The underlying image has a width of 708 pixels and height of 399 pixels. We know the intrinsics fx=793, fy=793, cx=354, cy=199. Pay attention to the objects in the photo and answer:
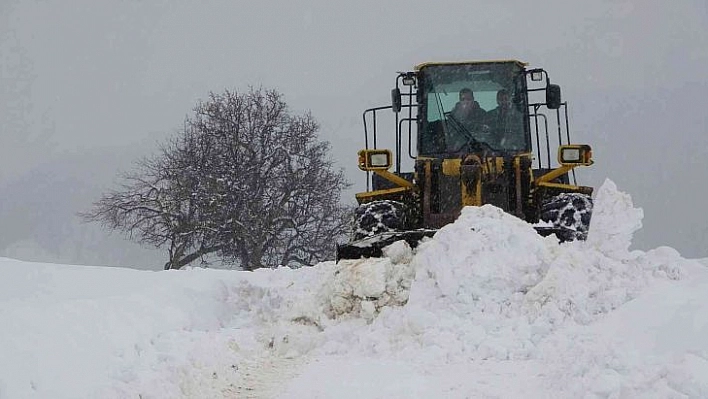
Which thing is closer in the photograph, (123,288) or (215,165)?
(123,288)

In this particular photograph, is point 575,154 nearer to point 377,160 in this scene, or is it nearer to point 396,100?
point 396,100

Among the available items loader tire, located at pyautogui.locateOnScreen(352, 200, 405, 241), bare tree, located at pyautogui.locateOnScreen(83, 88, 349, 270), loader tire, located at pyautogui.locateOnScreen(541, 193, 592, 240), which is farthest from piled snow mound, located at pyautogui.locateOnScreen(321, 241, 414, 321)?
bare tree, located at pyautogui.locateOnScreen(83, 88, 349, 270)

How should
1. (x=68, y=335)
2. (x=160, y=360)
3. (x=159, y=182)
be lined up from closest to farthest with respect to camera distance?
1. (x=68, y=335)
2. (x=160, y=360)
3. (x=159, y=182)

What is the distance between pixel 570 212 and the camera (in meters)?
8.62

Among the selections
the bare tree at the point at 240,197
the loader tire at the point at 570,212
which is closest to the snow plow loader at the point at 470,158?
the loader tire at the point at 570,212

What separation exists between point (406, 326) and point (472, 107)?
4568mm

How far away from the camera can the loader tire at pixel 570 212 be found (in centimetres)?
859

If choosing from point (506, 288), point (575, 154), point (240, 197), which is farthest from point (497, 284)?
point (240, 197)

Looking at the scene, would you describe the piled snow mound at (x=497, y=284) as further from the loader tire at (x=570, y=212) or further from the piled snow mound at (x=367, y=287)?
the loader tire at (x=570, y=212)

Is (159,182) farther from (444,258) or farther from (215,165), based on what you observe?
(444,258)

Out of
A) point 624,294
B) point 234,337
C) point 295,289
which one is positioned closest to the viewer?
point 624,294

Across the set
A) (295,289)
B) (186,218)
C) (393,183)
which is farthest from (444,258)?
(186,218)

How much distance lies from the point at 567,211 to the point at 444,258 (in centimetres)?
246

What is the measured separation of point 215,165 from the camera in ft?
81.1
